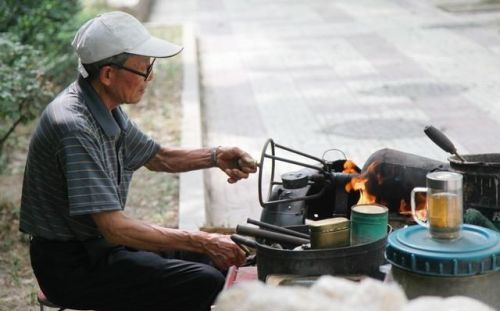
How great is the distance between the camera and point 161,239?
160 inches

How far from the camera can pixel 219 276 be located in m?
4.21

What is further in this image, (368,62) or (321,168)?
(368,62)

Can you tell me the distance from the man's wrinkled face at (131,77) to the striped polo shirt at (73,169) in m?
0.11

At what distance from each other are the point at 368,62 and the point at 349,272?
1050 centimetres

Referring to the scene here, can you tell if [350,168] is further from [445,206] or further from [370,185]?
[445,206]

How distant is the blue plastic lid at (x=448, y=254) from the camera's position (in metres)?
3.00

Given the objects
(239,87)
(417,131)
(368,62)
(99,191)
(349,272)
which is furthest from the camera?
(368,62)

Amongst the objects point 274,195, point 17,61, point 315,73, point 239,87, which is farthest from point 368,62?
point 274,195

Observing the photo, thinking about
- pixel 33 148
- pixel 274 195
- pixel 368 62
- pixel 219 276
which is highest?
pixel 33 148

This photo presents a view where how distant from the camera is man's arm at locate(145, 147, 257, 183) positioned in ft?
15.1

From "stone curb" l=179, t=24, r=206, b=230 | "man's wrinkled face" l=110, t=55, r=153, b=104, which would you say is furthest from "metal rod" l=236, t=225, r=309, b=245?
"stone curb" l=179, t=24, r=206, b=230

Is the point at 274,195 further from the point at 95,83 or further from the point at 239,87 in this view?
the point at 239,87

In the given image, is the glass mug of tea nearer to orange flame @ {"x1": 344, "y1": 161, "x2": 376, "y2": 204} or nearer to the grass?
orange flame @ {"x1": 344, "y1": 161, "x2": 376, "y2": 204}

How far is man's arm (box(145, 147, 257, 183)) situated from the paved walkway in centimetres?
258
